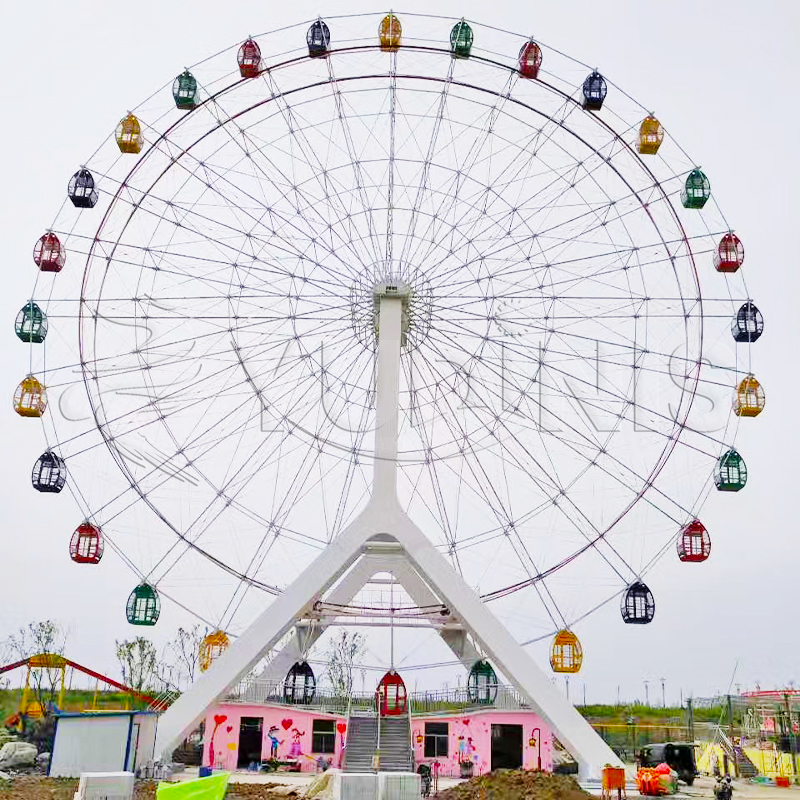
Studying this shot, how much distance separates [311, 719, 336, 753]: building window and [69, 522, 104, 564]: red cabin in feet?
31.0

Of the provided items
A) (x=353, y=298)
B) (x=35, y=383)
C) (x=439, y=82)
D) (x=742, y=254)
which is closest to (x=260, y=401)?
(x=353, y=298)

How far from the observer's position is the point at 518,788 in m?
19.5

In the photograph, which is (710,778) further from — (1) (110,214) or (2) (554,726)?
(1) (110,214)

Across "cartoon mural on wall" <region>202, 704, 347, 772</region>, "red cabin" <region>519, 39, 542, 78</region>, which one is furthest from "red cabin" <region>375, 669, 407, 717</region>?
"red cabin" <region>519, 39, 542, 78</region>

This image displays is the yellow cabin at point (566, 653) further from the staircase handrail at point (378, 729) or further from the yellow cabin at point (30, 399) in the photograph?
the yellow cabin at point (30, 399)

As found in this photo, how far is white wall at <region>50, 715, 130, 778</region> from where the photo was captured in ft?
73.9

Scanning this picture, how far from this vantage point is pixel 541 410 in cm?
2627

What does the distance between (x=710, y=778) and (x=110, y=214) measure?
81.6ft

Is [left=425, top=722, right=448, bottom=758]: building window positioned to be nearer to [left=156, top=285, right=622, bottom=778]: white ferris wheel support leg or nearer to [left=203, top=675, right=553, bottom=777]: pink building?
[left=203, top=675, right=553, bottom=777]: pink building

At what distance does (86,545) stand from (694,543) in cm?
1666

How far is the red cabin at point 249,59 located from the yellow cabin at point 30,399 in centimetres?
1091

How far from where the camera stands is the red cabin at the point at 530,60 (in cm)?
2745

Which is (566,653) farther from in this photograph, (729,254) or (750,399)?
(729,254)

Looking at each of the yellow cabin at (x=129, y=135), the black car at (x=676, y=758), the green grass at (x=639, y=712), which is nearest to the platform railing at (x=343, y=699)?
the black car at (x=676, y=758)
